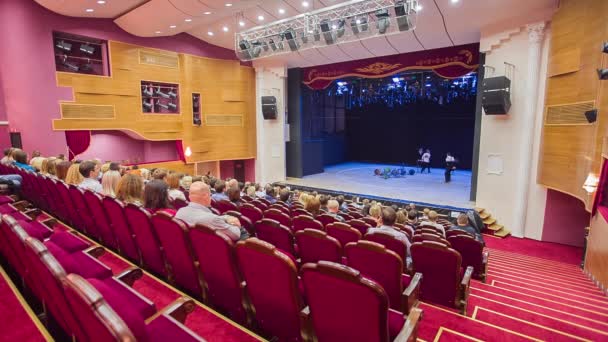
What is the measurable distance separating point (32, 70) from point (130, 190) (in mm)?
7816

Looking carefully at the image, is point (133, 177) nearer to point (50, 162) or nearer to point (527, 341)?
point (50, 162)

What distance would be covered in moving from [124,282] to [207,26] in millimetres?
10614

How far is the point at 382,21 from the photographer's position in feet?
23.1

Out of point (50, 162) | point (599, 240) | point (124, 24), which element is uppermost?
point (124, 24)

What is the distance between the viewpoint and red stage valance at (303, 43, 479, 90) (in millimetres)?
9859

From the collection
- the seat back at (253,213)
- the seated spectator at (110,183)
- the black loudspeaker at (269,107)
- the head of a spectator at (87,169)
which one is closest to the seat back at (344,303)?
the seat back at (253,213)

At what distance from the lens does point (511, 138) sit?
8633 mm

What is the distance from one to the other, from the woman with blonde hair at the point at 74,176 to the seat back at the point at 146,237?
2.31m

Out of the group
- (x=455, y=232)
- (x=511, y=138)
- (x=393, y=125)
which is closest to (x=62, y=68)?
(x=455, y=232)

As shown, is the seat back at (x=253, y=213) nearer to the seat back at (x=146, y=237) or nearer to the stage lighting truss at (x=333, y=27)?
the seat back at (x=146, y=237)

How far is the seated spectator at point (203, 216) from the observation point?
2.41 metres

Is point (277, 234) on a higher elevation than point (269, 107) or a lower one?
lower

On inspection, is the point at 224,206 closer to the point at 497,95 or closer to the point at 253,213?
the point at 253,213

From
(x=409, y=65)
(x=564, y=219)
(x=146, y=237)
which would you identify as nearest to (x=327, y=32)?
(x=409, y=65)
